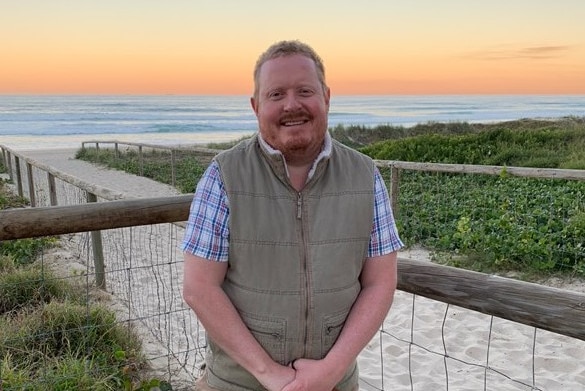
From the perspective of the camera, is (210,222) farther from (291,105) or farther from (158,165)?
(158,165)

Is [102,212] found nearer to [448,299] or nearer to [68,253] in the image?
[448,299]

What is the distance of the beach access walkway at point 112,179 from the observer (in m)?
13.7

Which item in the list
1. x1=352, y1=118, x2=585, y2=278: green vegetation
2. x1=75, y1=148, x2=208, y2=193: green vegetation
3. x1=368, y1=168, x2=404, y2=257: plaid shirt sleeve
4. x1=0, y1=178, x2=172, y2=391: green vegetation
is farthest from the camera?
x1=75, y1=148, x2=208, y2=193: green vegetation

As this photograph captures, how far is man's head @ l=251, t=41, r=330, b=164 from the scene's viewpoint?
62.1 inches

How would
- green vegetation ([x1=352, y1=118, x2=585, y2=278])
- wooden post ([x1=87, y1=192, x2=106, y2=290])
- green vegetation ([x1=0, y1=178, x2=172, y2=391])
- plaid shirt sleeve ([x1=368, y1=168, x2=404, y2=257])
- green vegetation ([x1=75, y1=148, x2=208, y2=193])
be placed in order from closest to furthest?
plaid shirt sleeve ([x1=368, y1=168, x2=404, y2=257])
green vegetation ([x1=0, y1=178, x2=172, y2=391])
wooden post ([x1=87, y1=192, x2=106, y2=290])
green vegetation ([x1=352, y1=118, x2=585, y2=278])
green vegetation ([x1=75, y1=148, x2=208, y2=193])

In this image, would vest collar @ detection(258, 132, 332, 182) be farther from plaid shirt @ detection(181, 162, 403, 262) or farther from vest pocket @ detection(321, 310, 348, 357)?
vest pocket @ detection(321, 310, 348, 357)

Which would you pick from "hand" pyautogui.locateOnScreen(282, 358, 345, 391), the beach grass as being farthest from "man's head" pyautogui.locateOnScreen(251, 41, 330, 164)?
the beach grass

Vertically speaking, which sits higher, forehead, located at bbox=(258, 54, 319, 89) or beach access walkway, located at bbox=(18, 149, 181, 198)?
forehead, located at bbox=(258, 54, 319, 89)

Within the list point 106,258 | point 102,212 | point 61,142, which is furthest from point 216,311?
point 61,142

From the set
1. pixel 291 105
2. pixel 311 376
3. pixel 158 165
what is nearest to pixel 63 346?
pixel 311 376

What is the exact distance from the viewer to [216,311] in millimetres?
1585

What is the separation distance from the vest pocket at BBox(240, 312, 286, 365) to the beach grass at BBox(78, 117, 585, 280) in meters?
4.84

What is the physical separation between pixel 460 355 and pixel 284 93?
3.15 meters

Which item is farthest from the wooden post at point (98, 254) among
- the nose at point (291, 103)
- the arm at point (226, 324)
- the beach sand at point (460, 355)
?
the nose at point (291, 103)
